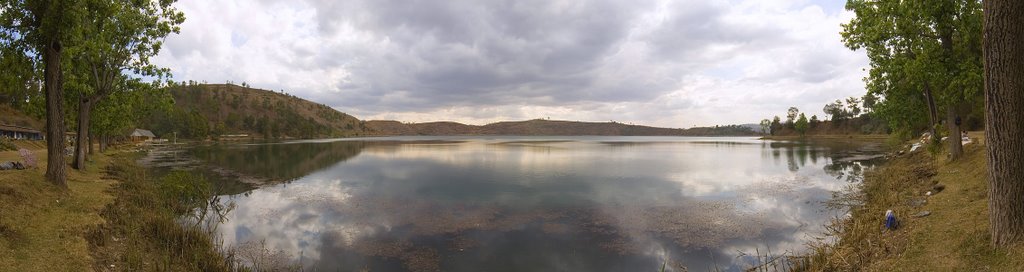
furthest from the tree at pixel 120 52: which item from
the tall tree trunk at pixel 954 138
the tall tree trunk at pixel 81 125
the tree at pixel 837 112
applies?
the tree at pixel 837 112

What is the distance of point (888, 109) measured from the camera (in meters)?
35.0

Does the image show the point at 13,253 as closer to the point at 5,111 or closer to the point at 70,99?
the point at 70,99

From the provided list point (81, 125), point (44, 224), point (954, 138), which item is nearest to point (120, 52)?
point (81, 125)

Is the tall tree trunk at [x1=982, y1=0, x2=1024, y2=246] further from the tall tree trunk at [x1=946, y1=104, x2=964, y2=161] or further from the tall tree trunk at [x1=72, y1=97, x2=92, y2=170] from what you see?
the tall tree trunk at [x1=72, y1=97, x2=92, y2=170]

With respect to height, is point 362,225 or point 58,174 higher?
point 58,174

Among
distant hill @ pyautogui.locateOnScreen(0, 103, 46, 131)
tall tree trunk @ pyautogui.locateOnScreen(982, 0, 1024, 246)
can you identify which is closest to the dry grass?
tall tree trunk @ pyautogui.locateOnScreen(982, 0, 1024, 246)

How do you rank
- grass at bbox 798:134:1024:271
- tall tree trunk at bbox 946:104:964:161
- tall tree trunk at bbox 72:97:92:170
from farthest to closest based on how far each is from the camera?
tall tree trunk at bbox 72:97:92:170, tall tree trunk at bbox 946:104:964:161, grass at bbox 798:134:1024:271

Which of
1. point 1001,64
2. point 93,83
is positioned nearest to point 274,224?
point 93,83

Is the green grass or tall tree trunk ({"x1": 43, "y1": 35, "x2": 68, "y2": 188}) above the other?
tall tree trunk ({"x1": 43, "y1": 35, "x2": 68, "y2": 188})

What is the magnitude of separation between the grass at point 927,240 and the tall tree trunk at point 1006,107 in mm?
639

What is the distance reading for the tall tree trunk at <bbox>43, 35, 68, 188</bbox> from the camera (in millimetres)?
16875

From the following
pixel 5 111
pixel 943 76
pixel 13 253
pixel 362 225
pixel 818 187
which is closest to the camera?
pixel 13 253

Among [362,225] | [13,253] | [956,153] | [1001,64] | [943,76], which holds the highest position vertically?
[943,76]

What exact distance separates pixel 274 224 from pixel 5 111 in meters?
102
